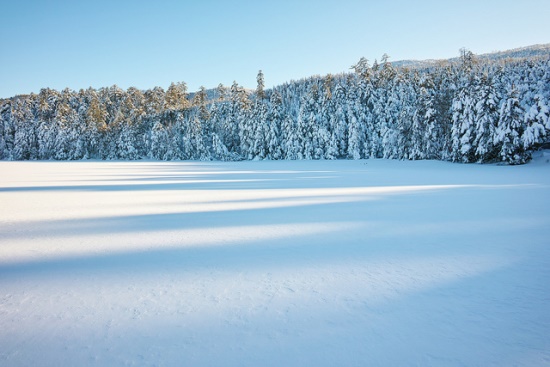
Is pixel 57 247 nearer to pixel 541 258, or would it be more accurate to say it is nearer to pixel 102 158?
pixel 541 258

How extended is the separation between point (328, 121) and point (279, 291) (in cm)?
4560

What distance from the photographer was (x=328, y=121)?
46.6m

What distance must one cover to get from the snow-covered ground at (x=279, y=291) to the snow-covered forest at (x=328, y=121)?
24921mm

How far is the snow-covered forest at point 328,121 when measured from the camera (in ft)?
87.8

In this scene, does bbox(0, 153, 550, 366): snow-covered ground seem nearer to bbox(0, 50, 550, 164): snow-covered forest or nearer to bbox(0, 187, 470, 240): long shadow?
bbox(0, 187, 470, 240): long shadow

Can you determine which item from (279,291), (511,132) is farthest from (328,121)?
(279,291)

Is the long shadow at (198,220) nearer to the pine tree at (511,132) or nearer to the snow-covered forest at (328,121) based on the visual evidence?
the pine tree at (511,132)

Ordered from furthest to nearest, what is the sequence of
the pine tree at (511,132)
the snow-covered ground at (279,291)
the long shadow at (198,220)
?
the pine tree at (511,132) < the long shadow at (198,220) < the snow-covered ground at (279,291)

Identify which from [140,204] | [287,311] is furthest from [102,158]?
[287,311]

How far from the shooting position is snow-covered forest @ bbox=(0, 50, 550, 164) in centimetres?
2678

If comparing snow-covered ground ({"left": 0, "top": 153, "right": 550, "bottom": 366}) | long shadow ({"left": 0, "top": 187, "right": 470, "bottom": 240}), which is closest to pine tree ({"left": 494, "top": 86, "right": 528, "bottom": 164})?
snow-covered ground ({"left": 0, "top": 153, "right": 550, "bottom": 366})

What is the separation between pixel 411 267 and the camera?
3.88m

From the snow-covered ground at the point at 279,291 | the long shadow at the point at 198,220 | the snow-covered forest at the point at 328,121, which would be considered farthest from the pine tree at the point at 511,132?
the long shadow at the point at 198,220

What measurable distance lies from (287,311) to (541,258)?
3.95 m
